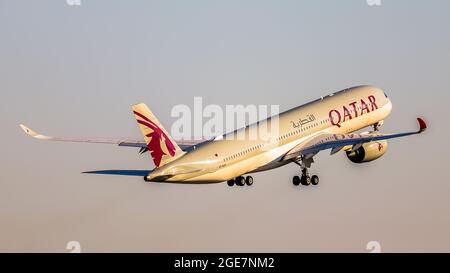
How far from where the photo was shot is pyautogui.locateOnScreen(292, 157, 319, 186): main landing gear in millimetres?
99438

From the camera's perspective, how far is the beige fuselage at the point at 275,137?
3499 inches

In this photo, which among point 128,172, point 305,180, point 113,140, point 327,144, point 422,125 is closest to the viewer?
point 128,172

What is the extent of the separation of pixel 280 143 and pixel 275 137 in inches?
31.9

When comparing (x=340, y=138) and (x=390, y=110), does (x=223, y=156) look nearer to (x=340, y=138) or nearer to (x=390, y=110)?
(x=340, y=138)

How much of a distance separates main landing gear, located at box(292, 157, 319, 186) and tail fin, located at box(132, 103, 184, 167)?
49.8 feet

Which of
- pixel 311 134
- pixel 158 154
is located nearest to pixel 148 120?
pixel 158 154

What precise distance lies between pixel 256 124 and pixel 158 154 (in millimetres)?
10732

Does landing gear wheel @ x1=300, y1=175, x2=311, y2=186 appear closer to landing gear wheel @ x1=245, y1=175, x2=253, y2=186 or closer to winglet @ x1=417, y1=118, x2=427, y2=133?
landing gear wheel @ x1=245, y1=175, x2=253, y2=186

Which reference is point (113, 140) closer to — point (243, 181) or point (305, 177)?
point (243, 181)

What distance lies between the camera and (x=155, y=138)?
3457 inches

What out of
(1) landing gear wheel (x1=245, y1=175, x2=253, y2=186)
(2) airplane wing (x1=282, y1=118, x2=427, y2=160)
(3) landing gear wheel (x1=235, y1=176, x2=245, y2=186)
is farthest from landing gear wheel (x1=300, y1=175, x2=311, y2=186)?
(3) landing gear wheel (x1=235, y1=176, x2=245, y2=186)

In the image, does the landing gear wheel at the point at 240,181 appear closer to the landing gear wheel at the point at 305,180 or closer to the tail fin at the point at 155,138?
the landing gear wheel at the point at 305,180

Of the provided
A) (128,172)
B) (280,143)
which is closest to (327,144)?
(280,143)
